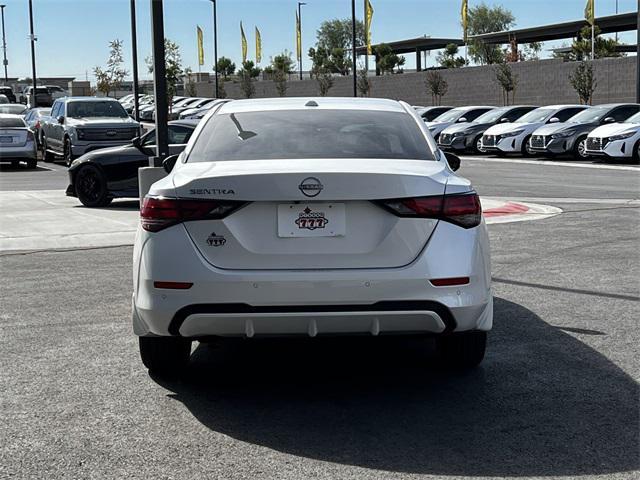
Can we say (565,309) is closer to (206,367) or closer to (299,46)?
(206,367)

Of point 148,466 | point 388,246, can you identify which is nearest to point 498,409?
point 388,246

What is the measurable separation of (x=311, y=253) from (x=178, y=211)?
28.2 inches

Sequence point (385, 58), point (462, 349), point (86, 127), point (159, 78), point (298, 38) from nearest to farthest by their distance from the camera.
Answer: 1. point (462, 349)
2. point (159, 78)
3. point (86, 127)
4. point (385, 58)
5. point (298, 38)

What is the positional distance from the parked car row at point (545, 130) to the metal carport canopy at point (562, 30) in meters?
28.7

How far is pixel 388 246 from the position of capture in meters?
5.10

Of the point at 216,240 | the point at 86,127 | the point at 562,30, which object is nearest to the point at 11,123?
the point at 86,127

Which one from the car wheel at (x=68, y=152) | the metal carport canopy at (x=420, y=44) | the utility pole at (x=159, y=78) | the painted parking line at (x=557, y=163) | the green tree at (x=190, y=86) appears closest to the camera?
the utility pole at (x=159, y=78)

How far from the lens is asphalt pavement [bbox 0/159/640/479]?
443cm

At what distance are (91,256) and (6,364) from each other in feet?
16.4

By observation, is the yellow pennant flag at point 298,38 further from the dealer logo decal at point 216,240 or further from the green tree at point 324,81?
the dealer logo decal at point 216,240

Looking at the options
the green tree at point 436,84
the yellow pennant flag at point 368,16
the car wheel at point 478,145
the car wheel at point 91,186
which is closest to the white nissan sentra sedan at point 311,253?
the car wheel at point 91,186

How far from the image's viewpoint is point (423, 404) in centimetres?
534

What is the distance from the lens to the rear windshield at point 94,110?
28.1 metres

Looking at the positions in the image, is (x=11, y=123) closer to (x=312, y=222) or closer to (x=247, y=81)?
(x=312, y=222)
